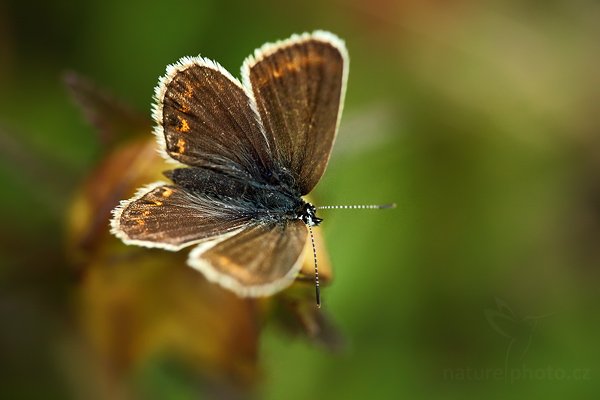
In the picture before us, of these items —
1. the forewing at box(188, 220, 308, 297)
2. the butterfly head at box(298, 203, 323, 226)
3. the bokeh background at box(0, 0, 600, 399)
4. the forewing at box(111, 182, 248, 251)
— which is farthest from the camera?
the bokeh background at box(0, 0, 600, 399)

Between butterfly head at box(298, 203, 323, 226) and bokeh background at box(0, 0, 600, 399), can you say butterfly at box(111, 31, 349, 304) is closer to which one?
butterfly head at box(298, 203, 323, 226)

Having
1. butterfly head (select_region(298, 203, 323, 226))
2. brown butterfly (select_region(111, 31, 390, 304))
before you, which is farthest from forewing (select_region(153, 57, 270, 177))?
butterfly head (select_region(298, 203, 323, 226))

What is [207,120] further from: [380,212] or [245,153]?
[380,212]

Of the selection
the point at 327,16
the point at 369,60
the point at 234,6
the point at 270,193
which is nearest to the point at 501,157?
the point at 369,60

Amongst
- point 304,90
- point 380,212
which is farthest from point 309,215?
point 380,212

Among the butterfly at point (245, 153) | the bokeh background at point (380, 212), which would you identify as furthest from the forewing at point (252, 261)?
the bokeh background at point (380, 212)

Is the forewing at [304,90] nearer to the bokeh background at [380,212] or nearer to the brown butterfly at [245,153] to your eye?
the brown butterfly at [245,153]
